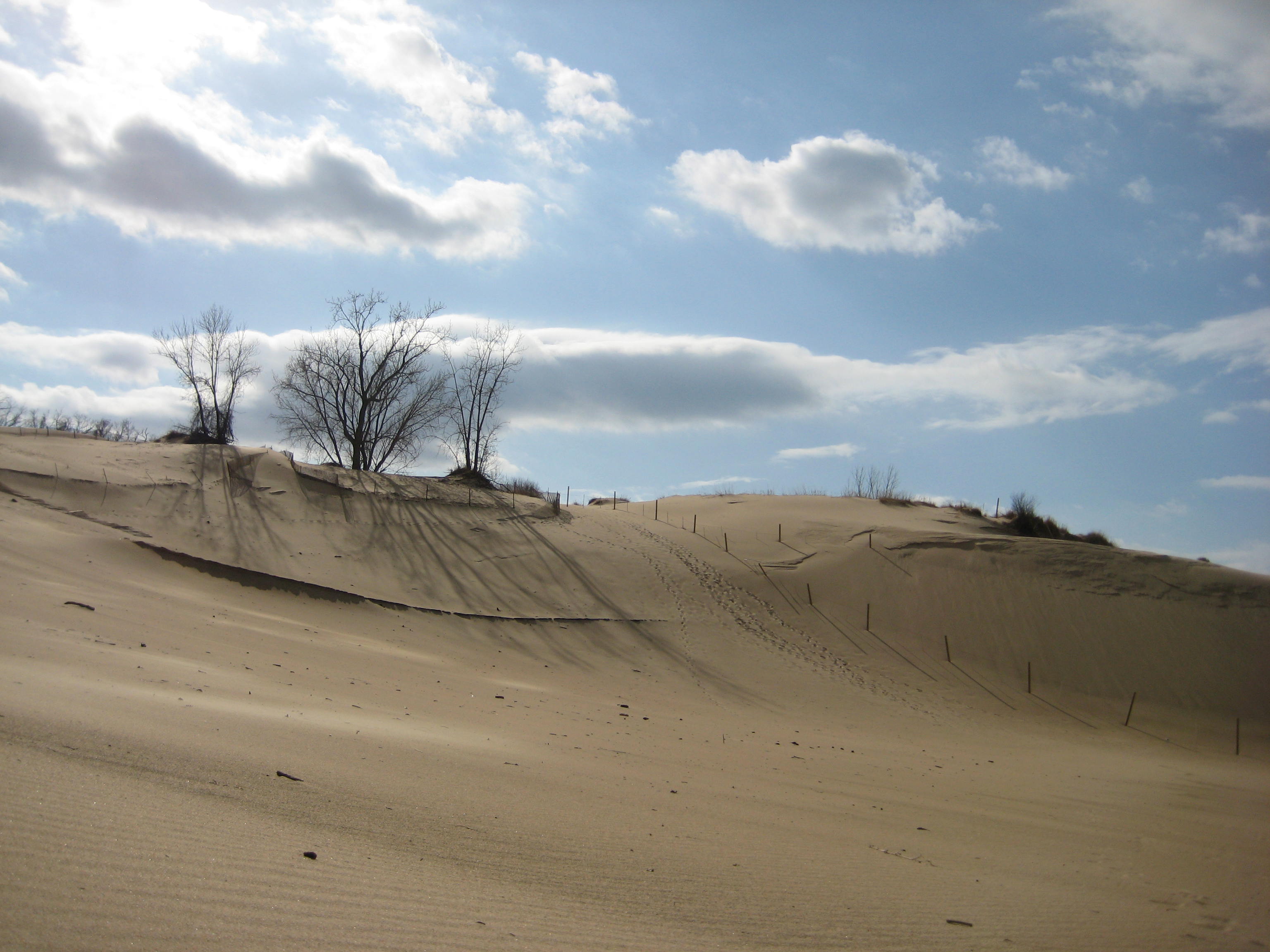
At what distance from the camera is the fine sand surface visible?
3842mm

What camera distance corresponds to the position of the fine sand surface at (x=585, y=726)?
3842 millimetres

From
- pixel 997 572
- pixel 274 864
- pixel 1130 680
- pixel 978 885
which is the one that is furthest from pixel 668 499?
pixel 274 864

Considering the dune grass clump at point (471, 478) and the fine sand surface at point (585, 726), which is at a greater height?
the dune grass clump at point (471, 478)

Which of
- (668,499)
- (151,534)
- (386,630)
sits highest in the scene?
(668,499)

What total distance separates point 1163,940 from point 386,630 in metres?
12.7

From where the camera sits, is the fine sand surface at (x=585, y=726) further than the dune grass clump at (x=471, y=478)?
No

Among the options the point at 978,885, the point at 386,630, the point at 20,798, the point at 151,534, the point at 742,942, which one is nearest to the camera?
the point at 20,798

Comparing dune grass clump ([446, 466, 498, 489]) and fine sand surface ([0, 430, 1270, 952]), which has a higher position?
dune grass clump ([446, 466, 498, 489])

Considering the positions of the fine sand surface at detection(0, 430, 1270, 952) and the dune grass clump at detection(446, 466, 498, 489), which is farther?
the dune grass clump at detection(446, 466, 498, 489)

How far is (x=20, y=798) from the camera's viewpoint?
354 centimetres

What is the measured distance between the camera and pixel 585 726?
393 inches

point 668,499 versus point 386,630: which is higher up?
point 668,499

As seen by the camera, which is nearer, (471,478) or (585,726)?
(585,726)

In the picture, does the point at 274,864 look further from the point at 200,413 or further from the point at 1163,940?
the point at 200,413
